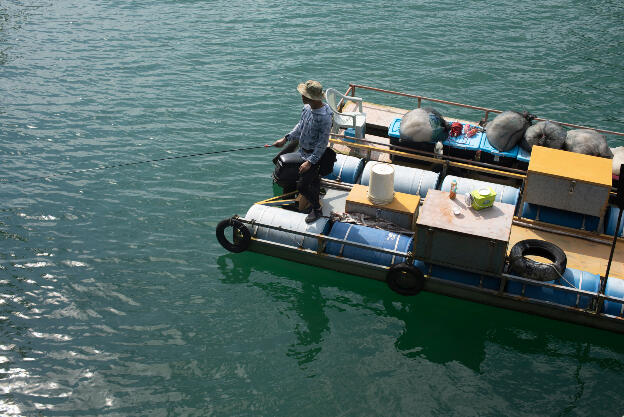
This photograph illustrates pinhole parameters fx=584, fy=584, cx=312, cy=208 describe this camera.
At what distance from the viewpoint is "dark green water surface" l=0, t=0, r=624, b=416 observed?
1098 centimetres

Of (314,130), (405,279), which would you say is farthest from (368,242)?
(314,130)

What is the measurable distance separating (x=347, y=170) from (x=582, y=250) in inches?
224

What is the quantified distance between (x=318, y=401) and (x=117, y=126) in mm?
12910

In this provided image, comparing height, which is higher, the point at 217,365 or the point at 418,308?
the point at 418,308

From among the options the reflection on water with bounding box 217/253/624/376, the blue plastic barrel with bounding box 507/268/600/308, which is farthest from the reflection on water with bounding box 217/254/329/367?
the blue plastic barrel with bounding box 507/268/600/308

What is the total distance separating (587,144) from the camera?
14.0 metres

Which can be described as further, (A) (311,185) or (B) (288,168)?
(B) (288,168)

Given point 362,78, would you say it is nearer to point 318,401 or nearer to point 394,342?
point 394,342

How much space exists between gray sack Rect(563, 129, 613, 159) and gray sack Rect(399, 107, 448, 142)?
3036mm

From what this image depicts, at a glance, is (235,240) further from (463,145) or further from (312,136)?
(463,145)

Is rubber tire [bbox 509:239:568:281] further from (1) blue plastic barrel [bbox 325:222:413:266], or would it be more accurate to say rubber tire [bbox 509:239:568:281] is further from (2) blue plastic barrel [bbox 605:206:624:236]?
(1) blue plastic barrel [bbox 325:222:413:266]

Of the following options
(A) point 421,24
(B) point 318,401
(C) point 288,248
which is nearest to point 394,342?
(B) point 318,401

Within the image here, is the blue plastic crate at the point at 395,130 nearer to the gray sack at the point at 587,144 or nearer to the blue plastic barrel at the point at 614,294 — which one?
the gray sack at the point at 587,144

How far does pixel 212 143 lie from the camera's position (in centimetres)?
1894
